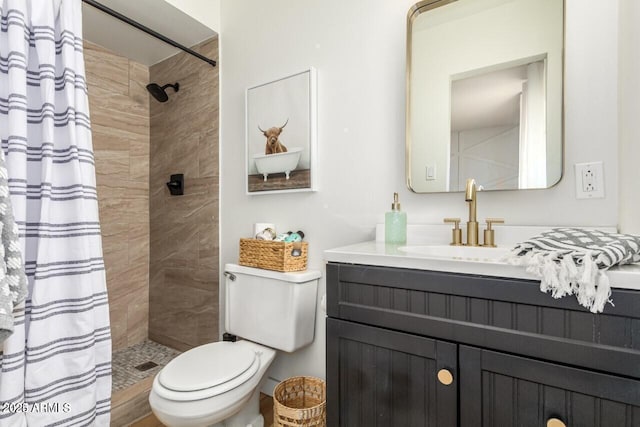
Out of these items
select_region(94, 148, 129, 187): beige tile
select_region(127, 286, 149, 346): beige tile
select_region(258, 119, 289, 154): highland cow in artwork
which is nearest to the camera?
select_region(258, 119, 289, 154): highland cow in artwork

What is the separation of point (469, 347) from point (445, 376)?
4.0 inches

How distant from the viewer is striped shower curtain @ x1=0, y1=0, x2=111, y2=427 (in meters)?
1.08

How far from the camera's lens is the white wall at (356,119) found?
1.09 meters

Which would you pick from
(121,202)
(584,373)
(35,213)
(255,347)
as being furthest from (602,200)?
(121,202)

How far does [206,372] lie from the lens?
1302mm

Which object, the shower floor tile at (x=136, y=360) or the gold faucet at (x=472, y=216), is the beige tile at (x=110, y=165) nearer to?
the shower floor tile at (x=136, y=360)

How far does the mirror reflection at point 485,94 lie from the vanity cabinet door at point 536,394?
67cm

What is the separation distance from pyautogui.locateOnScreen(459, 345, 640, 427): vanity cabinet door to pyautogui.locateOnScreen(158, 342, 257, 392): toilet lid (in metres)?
0.87

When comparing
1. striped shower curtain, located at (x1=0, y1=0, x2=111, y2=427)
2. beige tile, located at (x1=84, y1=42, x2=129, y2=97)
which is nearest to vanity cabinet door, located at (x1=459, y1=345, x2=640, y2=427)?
striped shower curtain, located at (x1=0, y1=0, x2=111, y2=427)

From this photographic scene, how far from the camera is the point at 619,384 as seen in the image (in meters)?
0.67

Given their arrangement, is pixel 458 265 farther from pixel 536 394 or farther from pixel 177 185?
pixel 177 185

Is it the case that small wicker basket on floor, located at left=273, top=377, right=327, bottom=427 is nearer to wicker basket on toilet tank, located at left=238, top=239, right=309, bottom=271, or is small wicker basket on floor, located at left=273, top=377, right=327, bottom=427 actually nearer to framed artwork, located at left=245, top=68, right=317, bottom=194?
wicker basket on toilet tank, located at left=238, top=239, right=309, bottom=271

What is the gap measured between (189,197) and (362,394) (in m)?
1.69

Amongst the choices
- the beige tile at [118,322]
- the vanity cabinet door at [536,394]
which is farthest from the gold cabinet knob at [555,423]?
the beige tile at [118,322]
